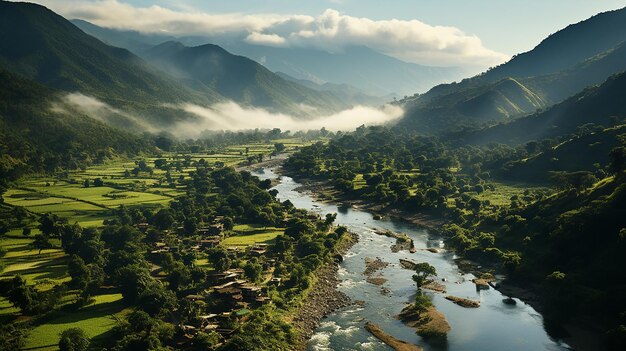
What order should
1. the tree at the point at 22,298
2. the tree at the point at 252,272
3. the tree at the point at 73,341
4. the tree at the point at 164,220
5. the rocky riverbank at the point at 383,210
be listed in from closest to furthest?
1. the tree at the point at 73,341
2. the tree at the point at 22,298
3. the tree at the point at 252,272
4. the tree at the point at 164,220
5. the rocky riverbank at the point at 383,210

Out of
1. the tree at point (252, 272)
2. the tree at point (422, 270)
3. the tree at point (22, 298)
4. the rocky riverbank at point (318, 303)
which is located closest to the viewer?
the tree at point (22, 298)

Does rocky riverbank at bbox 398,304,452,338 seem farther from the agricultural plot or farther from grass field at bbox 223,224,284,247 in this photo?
the agricultural plot

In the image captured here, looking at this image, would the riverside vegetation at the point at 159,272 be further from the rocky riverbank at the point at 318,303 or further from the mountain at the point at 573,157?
the mountain at the point at 573,157

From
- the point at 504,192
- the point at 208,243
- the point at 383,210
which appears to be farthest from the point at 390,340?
the point at 504,192

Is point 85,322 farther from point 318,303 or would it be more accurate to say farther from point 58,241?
point 58,241

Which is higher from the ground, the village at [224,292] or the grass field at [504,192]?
the grass field at [504,192]

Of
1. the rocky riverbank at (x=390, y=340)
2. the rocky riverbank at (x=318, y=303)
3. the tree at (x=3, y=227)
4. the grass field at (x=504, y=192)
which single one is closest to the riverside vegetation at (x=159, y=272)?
the tree at (x=3, y=227)
